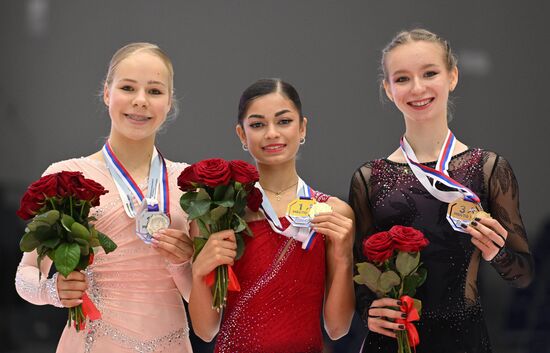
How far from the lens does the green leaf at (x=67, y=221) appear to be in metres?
2.18

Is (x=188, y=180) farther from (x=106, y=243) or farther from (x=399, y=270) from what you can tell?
(x=399, y=270)

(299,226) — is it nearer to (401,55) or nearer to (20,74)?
(401,55)

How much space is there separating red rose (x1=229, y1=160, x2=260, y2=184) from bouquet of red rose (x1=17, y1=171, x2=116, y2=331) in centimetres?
43

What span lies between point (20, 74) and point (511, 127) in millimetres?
3136

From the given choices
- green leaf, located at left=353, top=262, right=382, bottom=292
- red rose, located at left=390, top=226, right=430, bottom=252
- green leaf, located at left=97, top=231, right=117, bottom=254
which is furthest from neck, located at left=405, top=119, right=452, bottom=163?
green leaf, located at left=97, top=231, right=117, bottom=254

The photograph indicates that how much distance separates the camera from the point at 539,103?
4508 millimetres

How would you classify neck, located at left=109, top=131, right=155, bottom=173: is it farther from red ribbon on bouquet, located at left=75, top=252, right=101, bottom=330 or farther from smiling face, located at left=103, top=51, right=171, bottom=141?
red ribbon on bouquet, located at left=75, top=252, right=101, bottom=330

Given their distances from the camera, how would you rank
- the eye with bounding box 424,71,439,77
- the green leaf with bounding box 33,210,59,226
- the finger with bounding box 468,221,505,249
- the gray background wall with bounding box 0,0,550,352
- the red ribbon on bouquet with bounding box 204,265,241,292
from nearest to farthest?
the green leaf with bounding box 33,210,59,226 → the finger with bounding box 468,221,505,249 → the red ribbon on bouquet with bounding box 204,265,241,292 → the eye with bounding box 424,71,439,77 → the gray background wall with bounding box 0,0,550,352

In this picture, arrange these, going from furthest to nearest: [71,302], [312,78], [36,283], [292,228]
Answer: [312,78] → [292,228] → [36,283] → [71,302]

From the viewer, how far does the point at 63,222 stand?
7.18 ft

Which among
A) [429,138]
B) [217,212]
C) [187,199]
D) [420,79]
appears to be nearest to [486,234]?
[429,138]

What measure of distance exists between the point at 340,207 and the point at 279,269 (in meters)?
0.33

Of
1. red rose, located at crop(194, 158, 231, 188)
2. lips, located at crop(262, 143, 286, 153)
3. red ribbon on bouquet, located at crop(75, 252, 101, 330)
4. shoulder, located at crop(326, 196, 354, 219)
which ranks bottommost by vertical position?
red ribbon on bouquet, located at crop(75, 252, 101, 330)

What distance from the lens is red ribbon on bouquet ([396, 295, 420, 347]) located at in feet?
7.42
